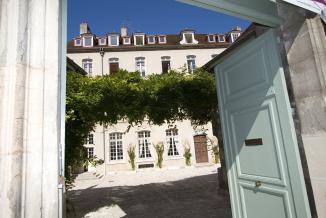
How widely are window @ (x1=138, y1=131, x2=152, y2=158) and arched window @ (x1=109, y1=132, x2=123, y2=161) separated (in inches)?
55.2

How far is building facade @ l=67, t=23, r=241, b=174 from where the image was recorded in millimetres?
18109

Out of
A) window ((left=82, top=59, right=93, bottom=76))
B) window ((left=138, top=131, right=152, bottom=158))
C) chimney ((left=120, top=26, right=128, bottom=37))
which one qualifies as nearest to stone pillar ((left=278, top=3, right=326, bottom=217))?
window ((left=138, top=131, right=152, bottom=158))

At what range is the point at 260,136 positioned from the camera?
8.14 ft

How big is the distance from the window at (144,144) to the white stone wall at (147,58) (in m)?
4.89

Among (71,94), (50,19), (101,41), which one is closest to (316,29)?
(50,19)

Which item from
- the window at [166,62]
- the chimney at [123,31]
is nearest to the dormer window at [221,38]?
the window at [166,62]

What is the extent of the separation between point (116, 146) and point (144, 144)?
2.07 m

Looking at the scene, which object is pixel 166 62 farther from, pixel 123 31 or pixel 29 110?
pixel 29 110

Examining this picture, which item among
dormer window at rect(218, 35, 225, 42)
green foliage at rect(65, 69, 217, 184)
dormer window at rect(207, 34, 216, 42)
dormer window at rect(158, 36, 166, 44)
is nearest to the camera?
green foliage at rect(65, 69, 217, 184)

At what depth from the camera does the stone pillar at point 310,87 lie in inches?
70.9

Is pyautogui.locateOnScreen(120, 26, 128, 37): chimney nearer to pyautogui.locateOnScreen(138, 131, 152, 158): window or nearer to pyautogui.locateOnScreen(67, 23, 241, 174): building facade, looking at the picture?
pyautogui.locateOnScreen(67, 23, 241, 174): building facade

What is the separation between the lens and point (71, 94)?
18.5ft

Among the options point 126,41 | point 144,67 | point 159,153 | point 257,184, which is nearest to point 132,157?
point 159,153

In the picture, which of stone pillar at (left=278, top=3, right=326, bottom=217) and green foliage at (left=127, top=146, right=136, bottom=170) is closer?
stone pillar at (left=278, top=3, right=326, bottom=217)
